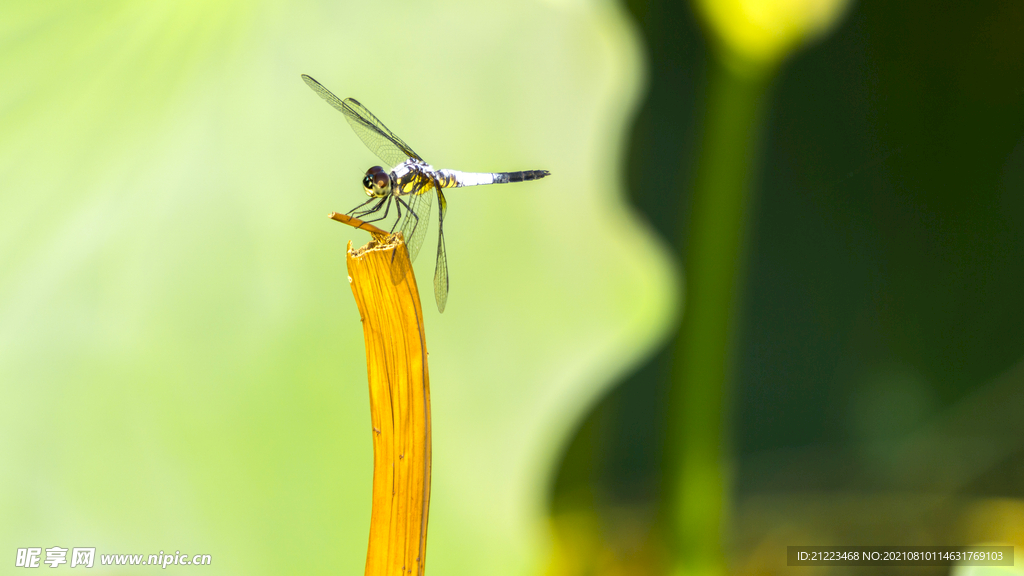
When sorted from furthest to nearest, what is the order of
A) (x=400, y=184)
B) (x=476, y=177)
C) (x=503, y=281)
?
(x=503, y=281)
(x=476, y=177)
(x=400, y=184)

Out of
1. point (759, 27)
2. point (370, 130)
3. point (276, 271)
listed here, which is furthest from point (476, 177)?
point (759, 27)

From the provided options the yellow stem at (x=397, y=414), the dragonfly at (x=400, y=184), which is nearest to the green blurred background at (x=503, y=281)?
the dragonfly at (x=400, y=184)

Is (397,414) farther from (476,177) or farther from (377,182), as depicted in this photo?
(476,177)

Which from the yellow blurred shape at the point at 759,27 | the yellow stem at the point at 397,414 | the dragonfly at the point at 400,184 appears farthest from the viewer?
the yellow blurred shape at the point at 759,27

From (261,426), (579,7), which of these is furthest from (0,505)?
(579,7)

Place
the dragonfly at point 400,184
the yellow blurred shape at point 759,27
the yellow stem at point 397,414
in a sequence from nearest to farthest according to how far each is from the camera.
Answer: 1. the yellow stem at point 397,414
2. the dragonfly at point 400,184
3. the yellow blurred shape at point 759,27

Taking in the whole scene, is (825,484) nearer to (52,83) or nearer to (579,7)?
(579,7)

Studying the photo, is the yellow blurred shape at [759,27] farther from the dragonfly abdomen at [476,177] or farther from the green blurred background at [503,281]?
the dragonfly abdomen at [476,177]
